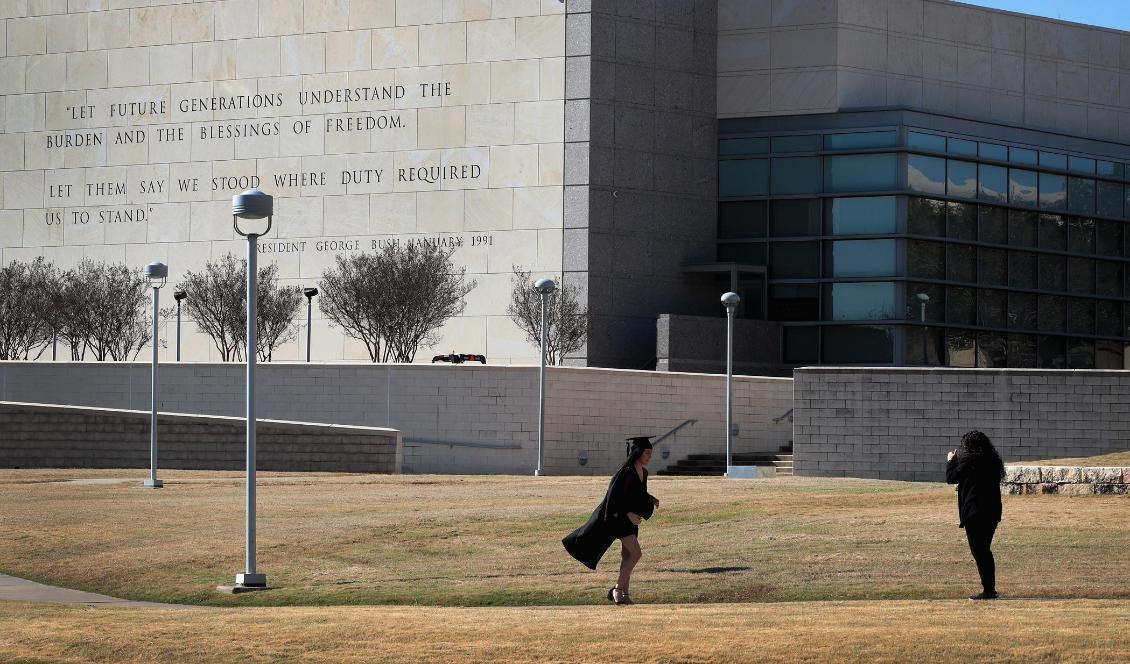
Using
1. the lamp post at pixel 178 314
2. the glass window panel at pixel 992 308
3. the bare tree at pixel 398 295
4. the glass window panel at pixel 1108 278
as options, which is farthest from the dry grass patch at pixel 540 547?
the glass window panel at pixel 1108 278

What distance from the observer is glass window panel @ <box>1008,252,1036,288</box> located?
5991 centimetres

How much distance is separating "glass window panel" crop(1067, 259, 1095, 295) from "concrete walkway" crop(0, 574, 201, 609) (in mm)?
45994

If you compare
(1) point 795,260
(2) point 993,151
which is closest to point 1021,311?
(2) point 993,151

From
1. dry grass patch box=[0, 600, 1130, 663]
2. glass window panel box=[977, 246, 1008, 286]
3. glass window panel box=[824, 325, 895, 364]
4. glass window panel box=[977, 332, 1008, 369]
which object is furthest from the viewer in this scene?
glass window panel box=[977, 246, 1008, 286]

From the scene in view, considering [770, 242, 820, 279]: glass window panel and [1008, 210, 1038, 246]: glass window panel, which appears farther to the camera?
[1008, 210, 1038, 246]: glass window panel

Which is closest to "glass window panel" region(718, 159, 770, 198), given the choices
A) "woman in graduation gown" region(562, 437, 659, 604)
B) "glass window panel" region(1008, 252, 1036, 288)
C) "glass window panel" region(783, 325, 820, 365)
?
"glass window panel" region(783, 325, 820, 365)

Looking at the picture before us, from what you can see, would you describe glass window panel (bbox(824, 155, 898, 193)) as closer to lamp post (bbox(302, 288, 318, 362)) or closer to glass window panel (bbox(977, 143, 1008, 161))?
glass window panel (bbox(977, 143, 1008, 161))

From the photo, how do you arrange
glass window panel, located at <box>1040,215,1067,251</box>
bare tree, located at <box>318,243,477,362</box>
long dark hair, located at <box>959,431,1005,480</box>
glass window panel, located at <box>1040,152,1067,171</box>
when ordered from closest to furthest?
1. long dark hair, located at <box>959,431,1005,480</box>
2. bare tree, located at <box>318,243,477,362</box>
3. glass window panel, located at <box>1040,152,1067,171</box>
4. glass window panel, located at <box>1040,215,1067,251</box>

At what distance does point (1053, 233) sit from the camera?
200 ft

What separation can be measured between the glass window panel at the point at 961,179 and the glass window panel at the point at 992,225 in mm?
744

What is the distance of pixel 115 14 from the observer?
6350 cm

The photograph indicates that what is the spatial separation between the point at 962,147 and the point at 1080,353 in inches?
351

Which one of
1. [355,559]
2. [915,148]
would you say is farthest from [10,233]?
[355,559]

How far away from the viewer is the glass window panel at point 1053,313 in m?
60.8
